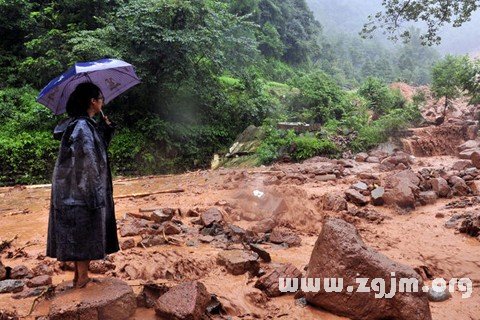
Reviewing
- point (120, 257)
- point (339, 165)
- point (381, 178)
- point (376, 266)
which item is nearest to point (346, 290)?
point (376, 266)

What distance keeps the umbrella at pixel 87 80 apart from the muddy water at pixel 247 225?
167cm

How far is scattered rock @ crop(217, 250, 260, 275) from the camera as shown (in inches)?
157

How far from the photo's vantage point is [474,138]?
1633cm

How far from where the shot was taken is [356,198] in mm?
7230

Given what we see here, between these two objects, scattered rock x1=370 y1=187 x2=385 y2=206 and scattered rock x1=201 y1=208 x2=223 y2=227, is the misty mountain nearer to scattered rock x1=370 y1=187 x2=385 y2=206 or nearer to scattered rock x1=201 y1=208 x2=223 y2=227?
scattered rock x1=370 y1=187 x2=385 y2=206

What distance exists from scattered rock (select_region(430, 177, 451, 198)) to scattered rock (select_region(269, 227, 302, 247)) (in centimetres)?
399

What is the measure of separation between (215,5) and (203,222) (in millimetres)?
10980

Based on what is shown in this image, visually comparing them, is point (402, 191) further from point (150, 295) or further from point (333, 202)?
point (150, 295)

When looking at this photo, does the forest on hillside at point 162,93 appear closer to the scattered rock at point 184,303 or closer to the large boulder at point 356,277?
the large boulder at point 356,277

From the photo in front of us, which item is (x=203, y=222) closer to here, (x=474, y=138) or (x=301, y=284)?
(x=301, y=284)

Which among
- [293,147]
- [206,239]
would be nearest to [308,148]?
[293,147]

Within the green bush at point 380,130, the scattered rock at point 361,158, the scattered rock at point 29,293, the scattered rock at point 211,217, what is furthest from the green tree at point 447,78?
the scattered rock at point 29,293

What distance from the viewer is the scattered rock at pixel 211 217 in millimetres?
5575

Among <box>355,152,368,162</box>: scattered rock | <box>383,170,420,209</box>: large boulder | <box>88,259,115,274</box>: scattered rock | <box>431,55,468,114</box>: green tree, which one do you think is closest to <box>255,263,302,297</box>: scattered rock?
<box>88,259,115,274</box>: scattered rock
